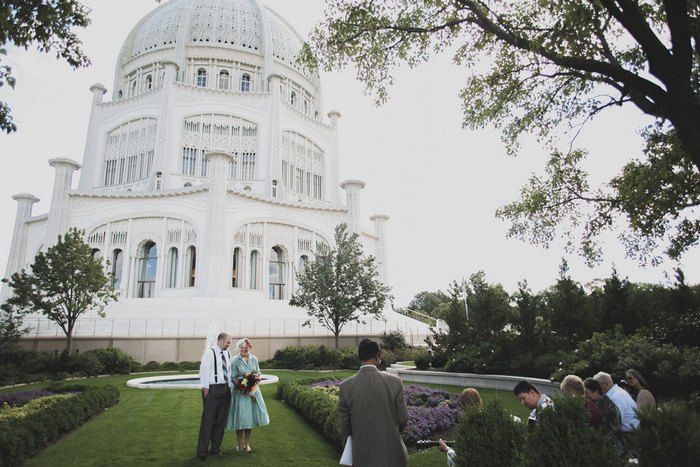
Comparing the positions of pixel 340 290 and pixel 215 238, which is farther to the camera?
pixel 215 238

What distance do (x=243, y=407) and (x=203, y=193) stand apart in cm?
2906

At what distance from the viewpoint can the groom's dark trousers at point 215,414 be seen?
279 inches

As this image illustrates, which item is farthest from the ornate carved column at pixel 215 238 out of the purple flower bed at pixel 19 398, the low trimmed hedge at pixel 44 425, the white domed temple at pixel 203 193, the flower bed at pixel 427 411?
the flower bed at pixel 427 411

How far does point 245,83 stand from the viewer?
48438 mm

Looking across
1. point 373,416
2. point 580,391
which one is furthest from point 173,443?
point 580,391

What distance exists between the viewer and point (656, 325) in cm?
1129

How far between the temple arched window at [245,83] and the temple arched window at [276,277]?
19.5m

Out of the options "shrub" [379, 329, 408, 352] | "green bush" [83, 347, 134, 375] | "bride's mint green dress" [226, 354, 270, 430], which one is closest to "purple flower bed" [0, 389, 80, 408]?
"bride's mint green dress" [226, 354, 270, 430]

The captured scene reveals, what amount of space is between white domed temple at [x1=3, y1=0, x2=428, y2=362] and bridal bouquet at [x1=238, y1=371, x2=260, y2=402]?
55.2 ft

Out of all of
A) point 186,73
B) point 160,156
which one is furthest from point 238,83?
point 160,156

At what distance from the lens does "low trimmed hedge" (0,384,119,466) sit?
6688 millimetres

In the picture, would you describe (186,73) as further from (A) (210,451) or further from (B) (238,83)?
(A) (210,451)

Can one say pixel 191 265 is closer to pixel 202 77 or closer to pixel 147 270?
pixel 147 270

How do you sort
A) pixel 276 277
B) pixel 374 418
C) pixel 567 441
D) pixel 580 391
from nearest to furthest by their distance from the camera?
pixel 567 441 → pixel 374 418 → pixel 580 391 → pixel 276 277
